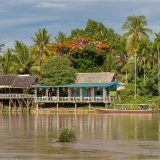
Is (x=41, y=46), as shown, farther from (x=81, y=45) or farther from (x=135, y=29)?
(x=135, y=29)

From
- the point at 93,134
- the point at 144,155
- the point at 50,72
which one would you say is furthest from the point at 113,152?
the point at 50,72

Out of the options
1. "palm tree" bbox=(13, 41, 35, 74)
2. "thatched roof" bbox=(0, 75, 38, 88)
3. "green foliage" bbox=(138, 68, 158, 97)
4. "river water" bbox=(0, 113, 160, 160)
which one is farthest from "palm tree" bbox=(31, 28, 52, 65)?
"river water" bbox=(0, 113, 160, 160)

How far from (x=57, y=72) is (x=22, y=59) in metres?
9.84

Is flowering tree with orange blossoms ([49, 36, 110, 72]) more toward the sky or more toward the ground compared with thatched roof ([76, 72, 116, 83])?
more toward the sky

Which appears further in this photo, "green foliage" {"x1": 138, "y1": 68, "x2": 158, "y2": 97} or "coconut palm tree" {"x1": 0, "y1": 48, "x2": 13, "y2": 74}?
"coconut palm tree" {"x1": 0, "y1": 48, "x2": 13, "y2": 74}

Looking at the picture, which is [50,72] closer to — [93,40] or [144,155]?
[93,40]

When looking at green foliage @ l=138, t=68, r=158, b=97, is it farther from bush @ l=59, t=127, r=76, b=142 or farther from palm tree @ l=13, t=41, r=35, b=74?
bush @ l=59, t=127, r=76, b=142

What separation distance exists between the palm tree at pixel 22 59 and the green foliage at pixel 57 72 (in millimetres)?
7867

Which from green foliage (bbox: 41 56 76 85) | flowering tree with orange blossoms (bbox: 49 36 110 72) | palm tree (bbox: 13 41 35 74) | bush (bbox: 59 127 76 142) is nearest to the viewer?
bush (bbox: 59 127 76 142)

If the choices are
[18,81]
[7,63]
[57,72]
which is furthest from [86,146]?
[7,63]

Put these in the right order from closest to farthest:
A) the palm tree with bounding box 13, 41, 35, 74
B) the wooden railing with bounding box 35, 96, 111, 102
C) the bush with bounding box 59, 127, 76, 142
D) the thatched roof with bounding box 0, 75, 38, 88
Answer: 1. the bush with bounding box 59, 127, 76, 142
2. the wooden railing with bounding box 35, 96, 111, 102
3. the thatched roof with bounding box 0, 75, 38, 88
4. the palm tree with bounding box 13, 41, 35, 74

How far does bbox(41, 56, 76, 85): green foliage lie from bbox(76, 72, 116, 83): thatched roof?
1308 mm

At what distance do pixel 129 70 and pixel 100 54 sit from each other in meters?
5.24

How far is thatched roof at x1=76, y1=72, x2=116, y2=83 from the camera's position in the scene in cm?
5572
